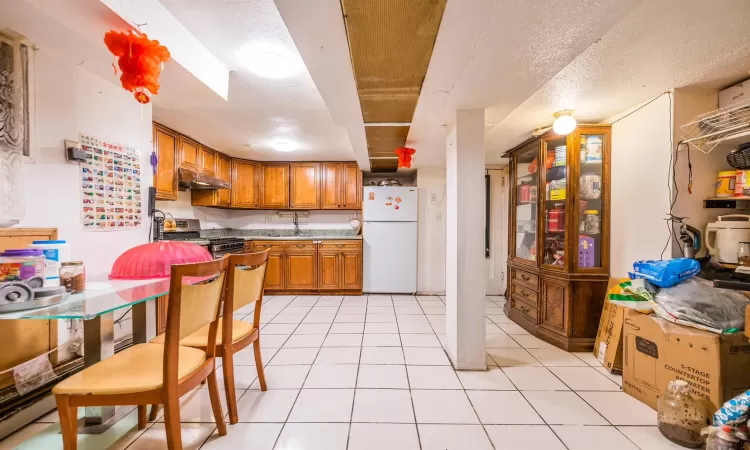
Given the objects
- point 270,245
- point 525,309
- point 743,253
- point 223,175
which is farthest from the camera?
point 270,245

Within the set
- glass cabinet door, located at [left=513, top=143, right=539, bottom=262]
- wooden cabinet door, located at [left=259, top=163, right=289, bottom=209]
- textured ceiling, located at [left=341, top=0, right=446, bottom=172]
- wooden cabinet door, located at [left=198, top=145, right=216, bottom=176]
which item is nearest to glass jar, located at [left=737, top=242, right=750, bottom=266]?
glass cabinet door, located at [left=513, top=143, right=539, bottom=262]

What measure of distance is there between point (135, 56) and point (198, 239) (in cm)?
293

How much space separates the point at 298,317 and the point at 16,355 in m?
2.10

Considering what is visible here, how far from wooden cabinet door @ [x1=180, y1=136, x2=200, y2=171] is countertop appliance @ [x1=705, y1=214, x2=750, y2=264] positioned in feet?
15.2

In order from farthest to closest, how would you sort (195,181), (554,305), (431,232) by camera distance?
→ (431,232) < (195,181) < (554,305)

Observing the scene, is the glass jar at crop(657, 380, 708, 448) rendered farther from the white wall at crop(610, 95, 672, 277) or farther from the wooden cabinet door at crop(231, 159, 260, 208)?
the wooden cabinet door at crop(231, 159, 260, 208)

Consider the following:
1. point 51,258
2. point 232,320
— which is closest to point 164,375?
point 232,320

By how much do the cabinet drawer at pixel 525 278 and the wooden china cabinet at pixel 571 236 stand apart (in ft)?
0.06

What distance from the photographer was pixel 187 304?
3.84 ft

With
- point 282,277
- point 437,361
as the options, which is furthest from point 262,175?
point 437,361

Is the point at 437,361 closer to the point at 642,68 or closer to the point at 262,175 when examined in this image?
the point at 642,68

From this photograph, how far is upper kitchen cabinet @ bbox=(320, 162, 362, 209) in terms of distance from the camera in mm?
4648

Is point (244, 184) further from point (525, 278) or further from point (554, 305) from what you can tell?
point (554, 305)

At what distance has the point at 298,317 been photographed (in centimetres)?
334
